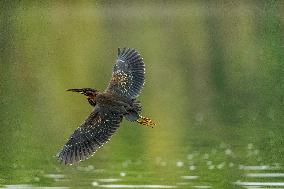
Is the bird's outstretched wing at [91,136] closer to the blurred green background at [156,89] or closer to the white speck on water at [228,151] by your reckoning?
the blurred green background at [156,89]

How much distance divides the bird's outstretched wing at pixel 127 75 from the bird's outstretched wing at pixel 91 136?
548 millimetres

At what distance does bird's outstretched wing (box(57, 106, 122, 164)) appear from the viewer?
1612 cm

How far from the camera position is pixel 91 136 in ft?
53.4

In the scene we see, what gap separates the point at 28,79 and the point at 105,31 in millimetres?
18081

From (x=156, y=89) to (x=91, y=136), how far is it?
22.1 m

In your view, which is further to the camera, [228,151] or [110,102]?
[228,151]

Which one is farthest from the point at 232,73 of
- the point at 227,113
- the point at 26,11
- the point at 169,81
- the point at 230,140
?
the point at 26,11

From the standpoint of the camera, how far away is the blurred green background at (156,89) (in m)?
21.7

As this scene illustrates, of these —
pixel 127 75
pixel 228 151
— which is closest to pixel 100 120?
pixel 127 75

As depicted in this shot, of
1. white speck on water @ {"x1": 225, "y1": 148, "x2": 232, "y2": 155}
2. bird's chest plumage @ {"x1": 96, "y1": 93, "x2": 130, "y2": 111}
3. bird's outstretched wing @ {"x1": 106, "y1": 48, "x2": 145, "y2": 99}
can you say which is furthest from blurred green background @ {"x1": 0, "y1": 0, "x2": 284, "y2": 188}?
bird's chest plumage @ {"x1": 96, "y1": 93, "x2": 130, "y2": 111}

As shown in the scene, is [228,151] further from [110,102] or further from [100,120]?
[110,102]

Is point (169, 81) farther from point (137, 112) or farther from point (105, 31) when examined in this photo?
point (137, 112)

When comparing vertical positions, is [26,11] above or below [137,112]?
above

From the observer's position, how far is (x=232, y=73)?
40.8m
